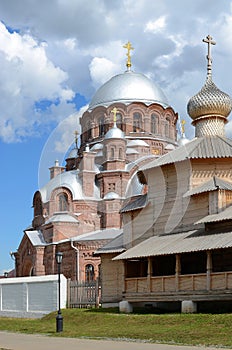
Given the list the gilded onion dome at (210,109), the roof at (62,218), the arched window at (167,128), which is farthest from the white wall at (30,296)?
the arched window at (167,128)

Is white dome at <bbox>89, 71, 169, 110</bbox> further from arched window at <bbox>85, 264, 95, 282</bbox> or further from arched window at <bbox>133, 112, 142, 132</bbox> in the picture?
arched window at <bbox>85, 264, 95, 282</bbox>

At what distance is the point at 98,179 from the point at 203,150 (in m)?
21.8

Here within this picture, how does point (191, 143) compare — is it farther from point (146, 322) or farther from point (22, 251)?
point (22, 251)

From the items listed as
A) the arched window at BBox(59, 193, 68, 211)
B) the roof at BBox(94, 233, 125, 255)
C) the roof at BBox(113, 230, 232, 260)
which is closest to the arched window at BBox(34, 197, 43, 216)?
the arched window at BBox(59, 193, 68, 211)

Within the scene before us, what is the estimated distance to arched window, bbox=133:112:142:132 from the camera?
158 feet

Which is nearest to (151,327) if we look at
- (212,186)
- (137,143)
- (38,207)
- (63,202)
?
(212,186)

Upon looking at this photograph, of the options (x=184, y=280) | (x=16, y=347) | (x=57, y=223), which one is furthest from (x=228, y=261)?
(x=57, y=223)

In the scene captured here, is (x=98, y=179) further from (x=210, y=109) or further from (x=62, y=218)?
(x=210, y=109)

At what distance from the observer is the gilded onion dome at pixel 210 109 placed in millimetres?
25484

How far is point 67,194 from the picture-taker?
42.9 m

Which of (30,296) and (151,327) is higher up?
(30,296)

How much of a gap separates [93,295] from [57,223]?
51.2 feet

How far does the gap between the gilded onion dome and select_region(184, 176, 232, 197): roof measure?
11.8 ft

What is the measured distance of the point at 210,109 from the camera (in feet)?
83.8
